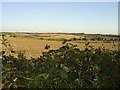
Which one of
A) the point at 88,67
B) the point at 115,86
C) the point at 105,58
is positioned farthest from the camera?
the point at 105,58

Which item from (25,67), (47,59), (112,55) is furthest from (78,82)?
(112,55)

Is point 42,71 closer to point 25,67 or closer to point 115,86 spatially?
point 25,67

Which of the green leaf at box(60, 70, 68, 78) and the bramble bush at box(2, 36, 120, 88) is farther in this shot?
the bramble bush at box(2, 36, 120, 88)

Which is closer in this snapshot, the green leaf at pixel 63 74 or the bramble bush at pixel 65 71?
the green leaf at pixel 63 74

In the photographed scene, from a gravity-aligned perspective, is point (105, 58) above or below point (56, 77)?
above

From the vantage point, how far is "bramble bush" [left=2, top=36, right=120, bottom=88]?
237cm

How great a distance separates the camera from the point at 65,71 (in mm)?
2213

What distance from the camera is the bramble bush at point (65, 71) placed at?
2367mm

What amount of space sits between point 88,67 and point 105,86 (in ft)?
1.45

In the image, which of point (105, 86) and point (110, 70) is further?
point (110, 70)

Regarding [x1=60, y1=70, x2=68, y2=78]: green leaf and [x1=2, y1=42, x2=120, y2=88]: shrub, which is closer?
[x1=60, y1=70, x2=68, y2=78]: green leaf

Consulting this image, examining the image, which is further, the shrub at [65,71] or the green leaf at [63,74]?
the shrub at [65,71]

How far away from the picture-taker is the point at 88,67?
109 inches

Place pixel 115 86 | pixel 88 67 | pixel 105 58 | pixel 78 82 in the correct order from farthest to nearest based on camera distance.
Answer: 1. pixel 105 58
2. pixel 88 67
3. pixel 115 86
4. pixel 78 82
